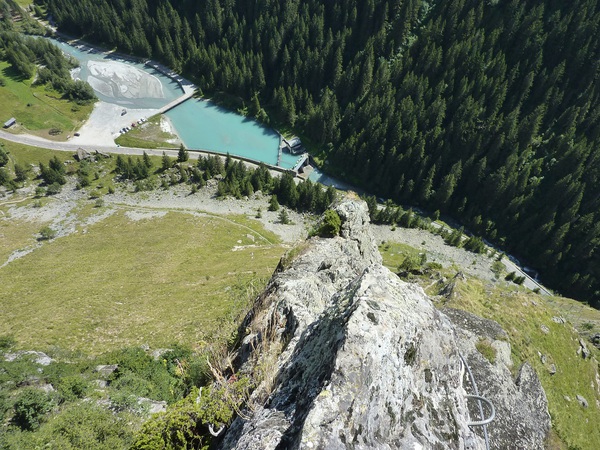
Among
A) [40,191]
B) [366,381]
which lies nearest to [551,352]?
[366,381]

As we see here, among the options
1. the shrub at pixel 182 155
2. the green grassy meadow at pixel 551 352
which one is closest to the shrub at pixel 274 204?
the shrub at pixel 182 155

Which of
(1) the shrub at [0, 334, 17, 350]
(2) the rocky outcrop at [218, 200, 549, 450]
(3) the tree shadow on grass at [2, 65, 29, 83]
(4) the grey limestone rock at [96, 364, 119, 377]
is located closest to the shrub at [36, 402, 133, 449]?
(4) the grey limestone rock at [96, 364, 119, 377]

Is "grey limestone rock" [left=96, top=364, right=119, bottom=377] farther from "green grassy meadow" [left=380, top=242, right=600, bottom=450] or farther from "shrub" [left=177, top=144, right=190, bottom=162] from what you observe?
"shrub" [left=177, top=144, right=190, bottom=162]

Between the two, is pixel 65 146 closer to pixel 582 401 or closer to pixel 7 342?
pixel 7 342

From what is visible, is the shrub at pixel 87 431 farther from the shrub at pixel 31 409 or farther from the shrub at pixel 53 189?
the shrub at pixel 53 189

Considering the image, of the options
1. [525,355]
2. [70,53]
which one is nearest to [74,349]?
[525,355]

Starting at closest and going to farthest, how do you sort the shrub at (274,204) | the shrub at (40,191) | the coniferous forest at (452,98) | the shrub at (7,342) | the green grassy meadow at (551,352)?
the green grassy meadow at (551,352)
the shrub at (7,342)
the shrub at (40,191)
the shrub at (274,204)
the coniferous forest at (452,98)
